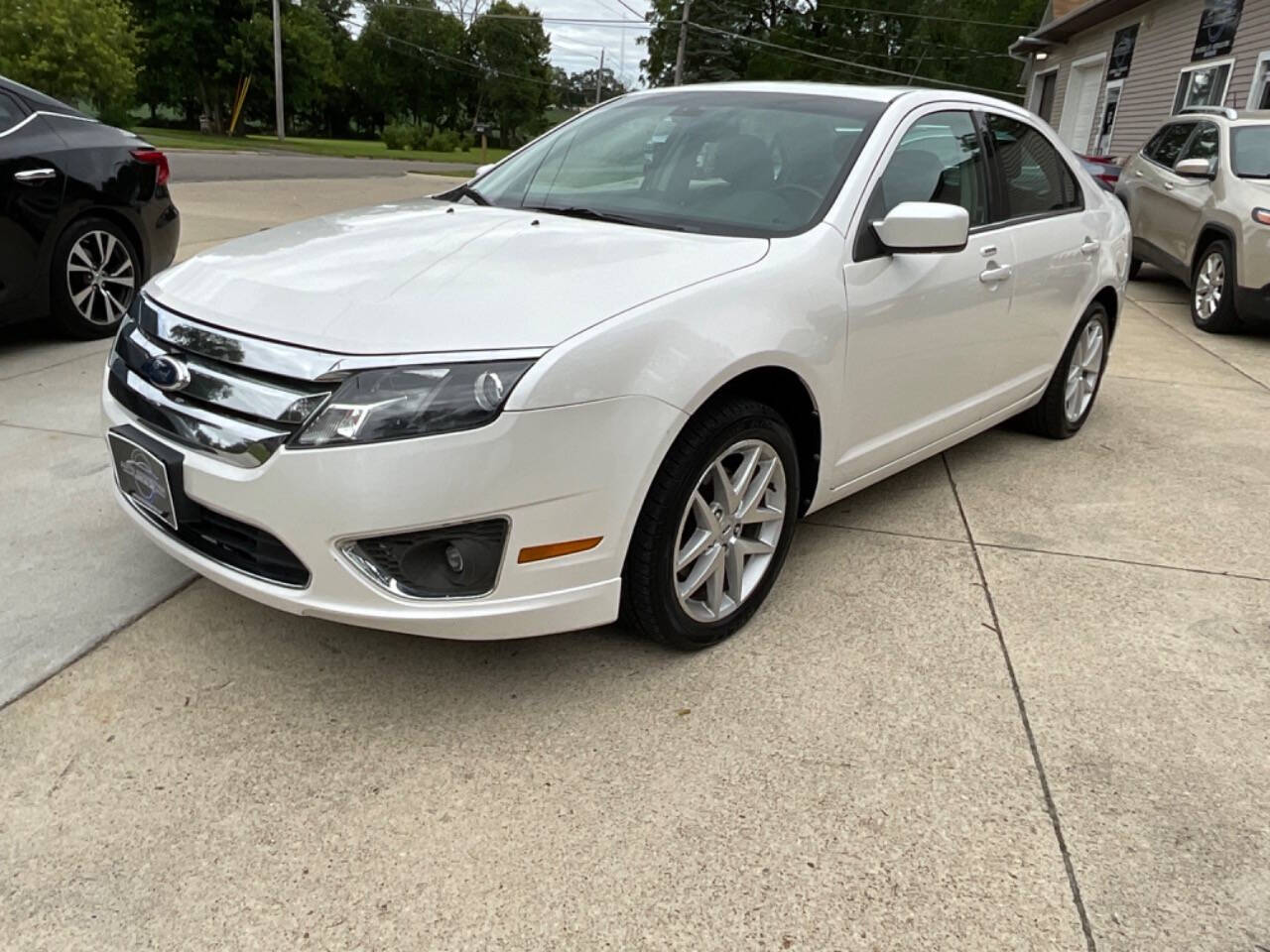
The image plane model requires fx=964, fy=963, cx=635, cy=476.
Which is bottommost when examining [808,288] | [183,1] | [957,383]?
[957,383]

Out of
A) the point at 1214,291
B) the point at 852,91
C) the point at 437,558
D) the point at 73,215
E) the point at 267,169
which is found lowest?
the point at 267,169

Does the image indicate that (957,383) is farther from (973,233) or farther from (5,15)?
(5,15)

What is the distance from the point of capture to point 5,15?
28.8 meters

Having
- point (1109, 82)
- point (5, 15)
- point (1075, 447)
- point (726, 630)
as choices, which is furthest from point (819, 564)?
point (5, 15)

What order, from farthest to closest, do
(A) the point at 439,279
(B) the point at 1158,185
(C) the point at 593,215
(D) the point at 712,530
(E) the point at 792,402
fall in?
(B) the point at 1158,185, (C) the point at 593,215, (E) the point at 792,402, (D) the point at 712,530, (A) the point at 439,279

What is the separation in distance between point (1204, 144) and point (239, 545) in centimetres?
891

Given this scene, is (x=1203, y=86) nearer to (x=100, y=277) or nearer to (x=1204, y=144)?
(x=1204, y=144)

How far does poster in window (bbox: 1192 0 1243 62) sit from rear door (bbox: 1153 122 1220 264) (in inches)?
278

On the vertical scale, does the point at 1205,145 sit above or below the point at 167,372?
above

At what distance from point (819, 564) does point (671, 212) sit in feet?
4.27

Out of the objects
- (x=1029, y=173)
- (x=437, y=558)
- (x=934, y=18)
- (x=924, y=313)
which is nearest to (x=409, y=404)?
(x=437, y=558)

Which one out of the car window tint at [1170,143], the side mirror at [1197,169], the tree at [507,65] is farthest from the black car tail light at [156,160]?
the tree at [507,65]

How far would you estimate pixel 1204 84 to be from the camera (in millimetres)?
14781

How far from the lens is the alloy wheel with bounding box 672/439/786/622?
8.62ft
